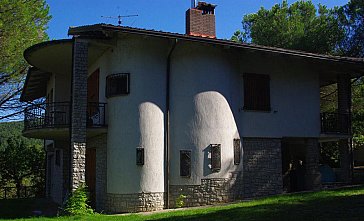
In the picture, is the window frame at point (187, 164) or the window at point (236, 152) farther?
the window at point (236, 152)

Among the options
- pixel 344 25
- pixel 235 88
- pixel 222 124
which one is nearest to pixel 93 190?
pixel 222 124

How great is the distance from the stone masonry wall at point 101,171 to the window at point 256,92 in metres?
5.56

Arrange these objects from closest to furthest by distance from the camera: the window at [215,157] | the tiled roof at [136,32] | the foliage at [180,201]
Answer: the tiled roof at [136,32] → the foliage at [180,201] → the window at [215,157]

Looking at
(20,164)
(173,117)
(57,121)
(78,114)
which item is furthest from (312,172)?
(20,164)

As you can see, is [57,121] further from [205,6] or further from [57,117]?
[205,6]

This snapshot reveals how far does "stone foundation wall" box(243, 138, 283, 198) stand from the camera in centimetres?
1570

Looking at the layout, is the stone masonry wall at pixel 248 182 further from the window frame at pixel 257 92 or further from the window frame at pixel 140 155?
the window frame at pixel 140 155

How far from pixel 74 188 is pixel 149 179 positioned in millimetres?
2466

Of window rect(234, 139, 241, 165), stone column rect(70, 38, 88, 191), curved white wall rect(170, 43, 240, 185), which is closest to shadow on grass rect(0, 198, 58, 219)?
stone column rect(70, 38, 88, 191)

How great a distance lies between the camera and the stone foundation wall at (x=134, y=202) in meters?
13.9

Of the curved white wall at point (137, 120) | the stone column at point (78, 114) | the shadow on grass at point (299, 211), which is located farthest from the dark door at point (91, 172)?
the shadow on grass at point (299, 211)

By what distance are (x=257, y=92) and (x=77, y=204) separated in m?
7.96

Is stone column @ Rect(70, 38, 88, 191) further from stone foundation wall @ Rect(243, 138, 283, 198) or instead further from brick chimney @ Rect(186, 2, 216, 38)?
stone foundation wall @ Rect(243, 138, 283, 198)

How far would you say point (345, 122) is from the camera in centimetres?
1858
